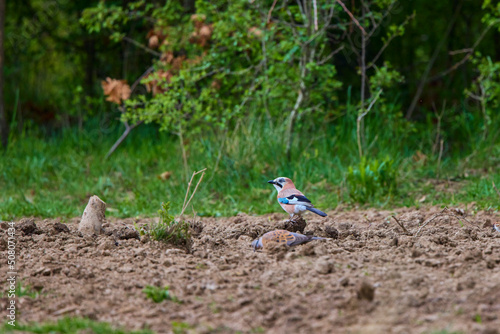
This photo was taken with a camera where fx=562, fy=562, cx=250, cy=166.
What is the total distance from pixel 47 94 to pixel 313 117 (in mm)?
5464

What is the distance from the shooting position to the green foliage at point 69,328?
2.27 metres

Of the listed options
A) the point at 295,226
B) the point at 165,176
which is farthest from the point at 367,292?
the point at 165,176

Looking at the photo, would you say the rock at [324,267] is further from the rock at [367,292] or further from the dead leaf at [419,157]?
the dead leaf at [419,157]

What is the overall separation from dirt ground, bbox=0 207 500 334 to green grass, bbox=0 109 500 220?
4.83ft

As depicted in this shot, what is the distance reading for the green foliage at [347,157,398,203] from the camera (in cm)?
525

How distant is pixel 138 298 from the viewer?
2.67 m

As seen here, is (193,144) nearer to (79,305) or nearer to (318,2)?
(318,2)

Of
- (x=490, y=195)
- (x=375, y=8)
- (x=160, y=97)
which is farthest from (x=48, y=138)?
(x=490, y=195)

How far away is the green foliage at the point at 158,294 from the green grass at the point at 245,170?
247cm

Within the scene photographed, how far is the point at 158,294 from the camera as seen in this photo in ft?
8.63

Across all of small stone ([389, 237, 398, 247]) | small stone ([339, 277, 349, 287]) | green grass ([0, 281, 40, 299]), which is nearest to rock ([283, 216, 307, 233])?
small stone ([389, 237, 398, 247])

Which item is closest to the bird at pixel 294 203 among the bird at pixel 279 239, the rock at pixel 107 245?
the bird at pixel 279 239

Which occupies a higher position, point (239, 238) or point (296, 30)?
point (296, 30)

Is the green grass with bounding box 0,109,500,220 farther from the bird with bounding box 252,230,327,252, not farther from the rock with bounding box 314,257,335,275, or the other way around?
the rock with bounding box 314,257,335,275
